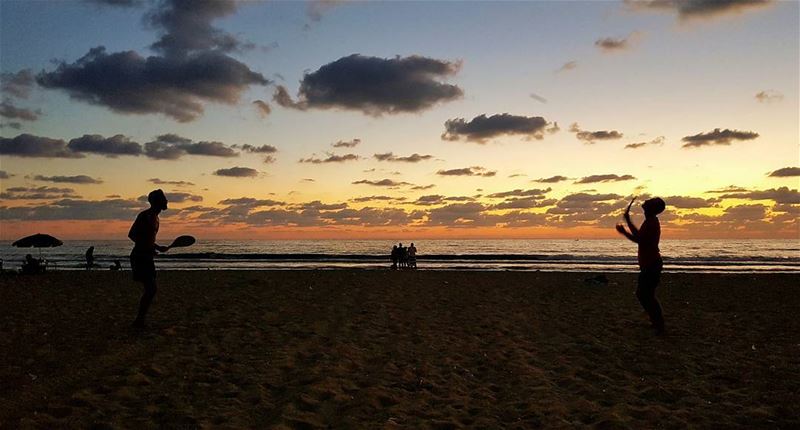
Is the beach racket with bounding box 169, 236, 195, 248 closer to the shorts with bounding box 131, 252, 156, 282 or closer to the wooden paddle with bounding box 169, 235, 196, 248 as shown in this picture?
the wooden paddle with bounding box 169, 235, 196, 248

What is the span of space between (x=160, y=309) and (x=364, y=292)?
5772 mm

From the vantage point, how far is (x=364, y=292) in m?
15.9

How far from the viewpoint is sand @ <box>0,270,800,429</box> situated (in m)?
5.34

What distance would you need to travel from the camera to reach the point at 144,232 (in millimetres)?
9195

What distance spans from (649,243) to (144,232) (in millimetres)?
8834

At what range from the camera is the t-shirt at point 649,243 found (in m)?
9.41

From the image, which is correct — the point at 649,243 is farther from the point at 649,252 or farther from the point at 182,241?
the point at 182,241

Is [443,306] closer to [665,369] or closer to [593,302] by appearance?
[593,302]

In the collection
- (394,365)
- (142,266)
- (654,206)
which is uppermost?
(654,206)

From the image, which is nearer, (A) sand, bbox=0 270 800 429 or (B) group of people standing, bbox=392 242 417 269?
(A) sand, bbox=0 270 800 429

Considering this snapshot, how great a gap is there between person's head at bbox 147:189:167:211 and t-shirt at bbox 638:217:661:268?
8476 millimetres

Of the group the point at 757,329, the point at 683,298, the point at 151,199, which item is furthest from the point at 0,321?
the point at 683,298

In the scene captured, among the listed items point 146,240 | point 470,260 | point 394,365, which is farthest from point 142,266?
point 470,260

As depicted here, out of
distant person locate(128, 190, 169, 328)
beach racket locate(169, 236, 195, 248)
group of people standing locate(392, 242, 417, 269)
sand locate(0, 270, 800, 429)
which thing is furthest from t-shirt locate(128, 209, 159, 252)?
group of people standing locate(392, 242, 417, 269)
